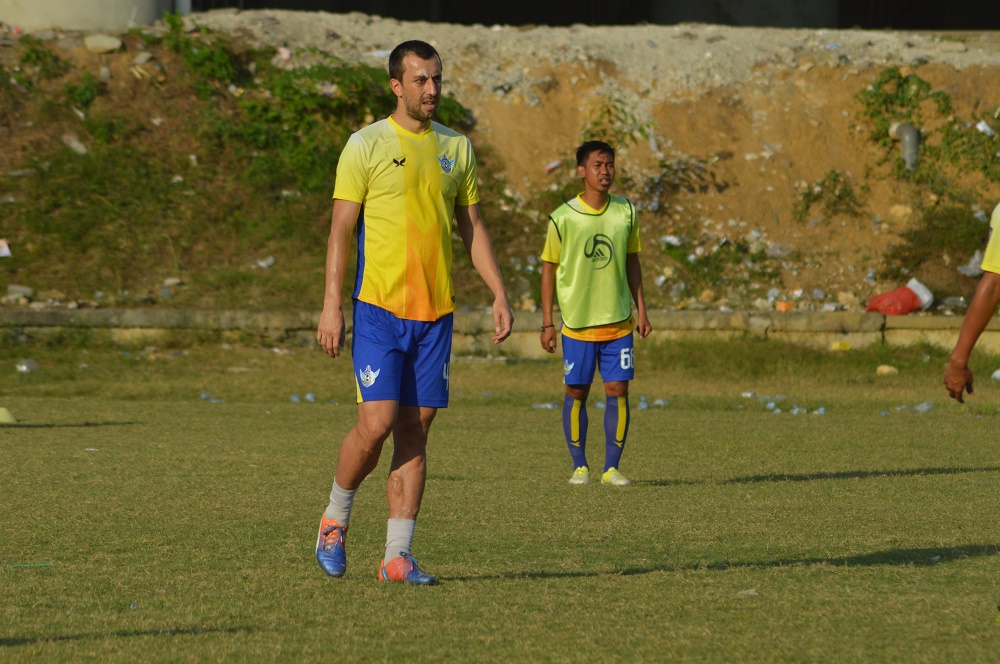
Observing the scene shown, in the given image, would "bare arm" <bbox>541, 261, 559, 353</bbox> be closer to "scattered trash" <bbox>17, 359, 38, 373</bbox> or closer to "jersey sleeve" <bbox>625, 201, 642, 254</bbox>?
"jersey sleeve" <bbox>625, 201, 642, 254</bbox>

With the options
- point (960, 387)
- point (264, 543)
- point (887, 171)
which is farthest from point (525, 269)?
point (960, 387)

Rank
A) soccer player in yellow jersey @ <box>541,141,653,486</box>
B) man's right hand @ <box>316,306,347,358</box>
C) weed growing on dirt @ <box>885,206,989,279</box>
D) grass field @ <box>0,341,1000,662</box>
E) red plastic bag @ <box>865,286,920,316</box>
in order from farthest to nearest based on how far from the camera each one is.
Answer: weed growing on dirt @ <box>885,206,989,279</box> < red plastic bag @ <box>865,286,920,316</box> < soccer player in yellow jersey @ <box>541,141,653,486</box> < man's right hand @ <box>316,306,347,358</box> < grass field @ <box>0,341,1000,662</box>

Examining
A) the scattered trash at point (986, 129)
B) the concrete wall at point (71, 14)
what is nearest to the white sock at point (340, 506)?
the scattered trash at point (986, 129)

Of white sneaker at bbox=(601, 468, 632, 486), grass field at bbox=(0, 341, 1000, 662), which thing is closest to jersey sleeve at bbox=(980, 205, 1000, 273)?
grass field at bbox=(0, 341, 1000, 662)

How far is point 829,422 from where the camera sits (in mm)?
11922

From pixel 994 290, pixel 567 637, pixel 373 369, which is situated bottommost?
pixel 567 637

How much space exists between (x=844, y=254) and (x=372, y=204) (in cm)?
1547

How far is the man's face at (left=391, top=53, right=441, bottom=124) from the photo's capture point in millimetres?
5203

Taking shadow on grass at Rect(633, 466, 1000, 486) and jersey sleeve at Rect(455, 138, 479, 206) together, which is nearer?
jersey sleeve at Rect(455, 138, 479, 206)

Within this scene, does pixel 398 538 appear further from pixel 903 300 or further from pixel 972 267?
pixel 972 267

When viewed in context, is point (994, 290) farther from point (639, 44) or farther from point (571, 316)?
point (639, 44)

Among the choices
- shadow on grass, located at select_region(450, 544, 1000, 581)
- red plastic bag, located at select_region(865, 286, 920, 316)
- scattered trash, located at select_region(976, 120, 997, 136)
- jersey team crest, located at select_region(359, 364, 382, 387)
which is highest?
scattered trash, located at select_region(976, 120, 997, 136)

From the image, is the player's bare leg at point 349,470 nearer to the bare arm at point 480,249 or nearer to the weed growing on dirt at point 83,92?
the bare arm at point 480,249

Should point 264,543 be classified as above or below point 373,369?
below
